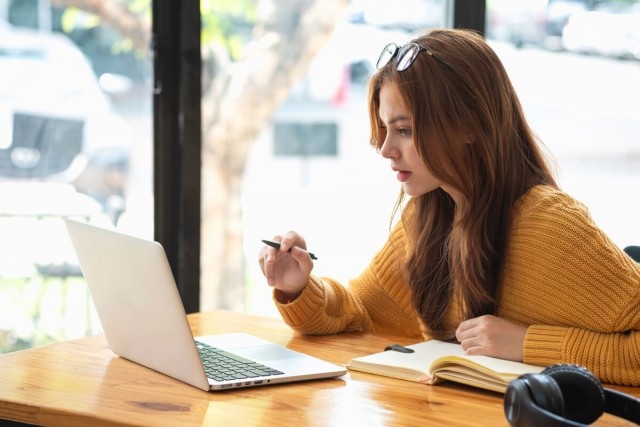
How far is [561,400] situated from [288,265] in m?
0.85

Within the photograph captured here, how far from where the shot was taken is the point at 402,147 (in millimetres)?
1695

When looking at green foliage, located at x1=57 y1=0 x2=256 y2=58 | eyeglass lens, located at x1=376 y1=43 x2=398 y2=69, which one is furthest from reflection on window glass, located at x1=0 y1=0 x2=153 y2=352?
eyeglass lens, located at x1=376 y1=43 x2=398 y2=69

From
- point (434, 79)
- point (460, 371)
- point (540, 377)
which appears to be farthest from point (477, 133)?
point (540, 377)

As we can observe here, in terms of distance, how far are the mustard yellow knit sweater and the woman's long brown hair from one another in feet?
0.13

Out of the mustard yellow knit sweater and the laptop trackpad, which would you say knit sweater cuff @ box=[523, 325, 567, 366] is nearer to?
the mustard yellow knit sweater

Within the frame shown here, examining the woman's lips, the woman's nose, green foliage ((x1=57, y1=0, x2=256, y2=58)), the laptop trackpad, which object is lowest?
the laptop trackpad

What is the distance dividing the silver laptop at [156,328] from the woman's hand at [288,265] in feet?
0.70

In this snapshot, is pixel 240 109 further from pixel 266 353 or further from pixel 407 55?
pixel 266 353

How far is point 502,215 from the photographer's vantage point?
1.67 m

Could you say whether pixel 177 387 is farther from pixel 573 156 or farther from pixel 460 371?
pixel 573 156

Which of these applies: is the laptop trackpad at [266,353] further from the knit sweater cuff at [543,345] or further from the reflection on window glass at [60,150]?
the reflection on window glass at [60,150]

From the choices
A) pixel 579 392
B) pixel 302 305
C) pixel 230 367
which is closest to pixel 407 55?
pixel 302 305

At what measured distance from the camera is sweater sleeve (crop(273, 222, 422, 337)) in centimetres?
182

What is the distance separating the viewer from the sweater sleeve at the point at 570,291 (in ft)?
4.74
